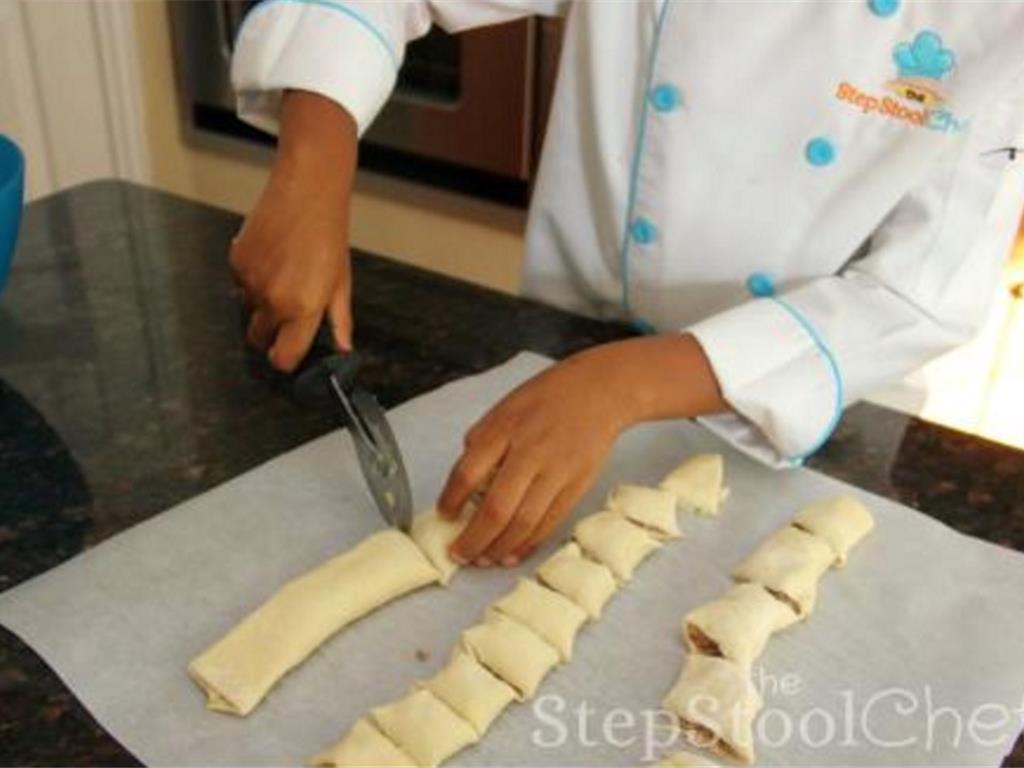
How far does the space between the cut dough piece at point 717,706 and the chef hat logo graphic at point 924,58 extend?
1.44 ft

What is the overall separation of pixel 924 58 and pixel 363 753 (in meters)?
0.60

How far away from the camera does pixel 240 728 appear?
0.60m

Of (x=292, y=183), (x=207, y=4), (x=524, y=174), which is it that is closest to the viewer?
(x=292, y=183)

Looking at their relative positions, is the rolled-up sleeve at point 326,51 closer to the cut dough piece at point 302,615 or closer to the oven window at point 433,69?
the cut dough piece at point 302,615

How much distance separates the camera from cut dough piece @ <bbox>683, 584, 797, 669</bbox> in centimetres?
65

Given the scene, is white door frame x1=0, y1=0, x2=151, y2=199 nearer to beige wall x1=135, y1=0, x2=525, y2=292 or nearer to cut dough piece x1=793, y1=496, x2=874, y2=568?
beige wall x1=135, y1=0, x2=525, y2=292

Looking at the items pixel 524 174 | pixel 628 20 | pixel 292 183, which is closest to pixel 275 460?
pixel 292 183

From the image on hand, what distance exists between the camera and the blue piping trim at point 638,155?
2.83 feet

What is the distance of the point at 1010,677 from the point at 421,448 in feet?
1.40

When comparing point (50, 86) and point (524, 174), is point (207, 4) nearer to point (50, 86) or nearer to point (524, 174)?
point (50, 86)

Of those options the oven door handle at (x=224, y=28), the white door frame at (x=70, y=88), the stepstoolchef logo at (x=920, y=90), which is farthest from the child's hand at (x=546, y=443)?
the white door frame at (x=70, y=88)

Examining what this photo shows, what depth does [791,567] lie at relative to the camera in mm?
710

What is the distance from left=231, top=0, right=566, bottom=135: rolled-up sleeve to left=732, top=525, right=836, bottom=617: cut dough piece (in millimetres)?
456

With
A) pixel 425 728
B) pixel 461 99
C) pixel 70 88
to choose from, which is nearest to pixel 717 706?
pixel 425 728
